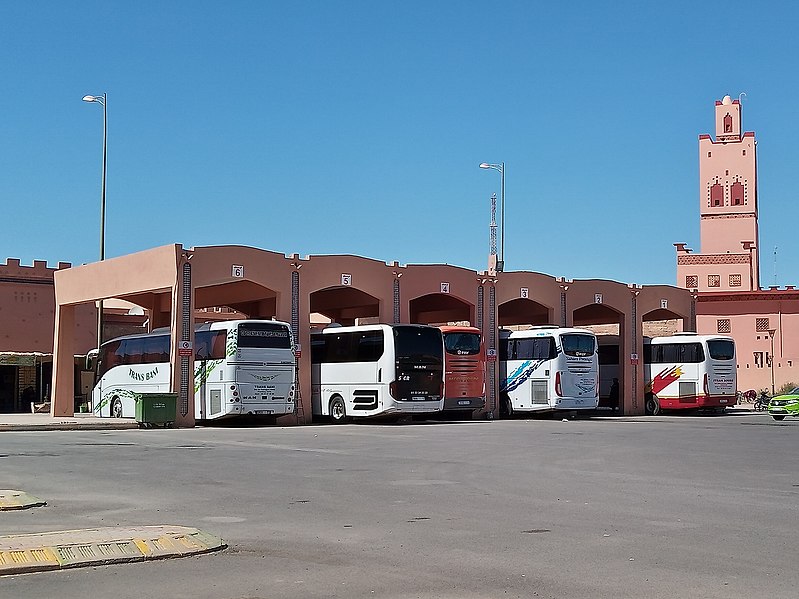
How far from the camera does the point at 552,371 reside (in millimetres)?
39375

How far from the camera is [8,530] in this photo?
10.1m

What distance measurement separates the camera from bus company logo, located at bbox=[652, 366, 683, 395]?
150 feet


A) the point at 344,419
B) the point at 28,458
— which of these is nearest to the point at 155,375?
the point at 344,419

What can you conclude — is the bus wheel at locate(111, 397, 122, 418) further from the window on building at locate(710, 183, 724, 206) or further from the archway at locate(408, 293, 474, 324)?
the window on building at locate(710, 183, 724, 206)

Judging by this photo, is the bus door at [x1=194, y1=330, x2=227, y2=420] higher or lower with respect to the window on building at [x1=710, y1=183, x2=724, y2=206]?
lower

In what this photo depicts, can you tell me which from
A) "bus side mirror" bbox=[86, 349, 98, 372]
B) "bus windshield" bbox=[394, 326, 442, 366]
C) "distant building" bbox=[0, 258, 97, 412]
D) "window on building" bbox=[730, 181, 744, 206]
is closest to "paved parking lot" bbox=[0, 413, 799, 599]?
"bus windshield" bbox=[394, 326, 442, 366]

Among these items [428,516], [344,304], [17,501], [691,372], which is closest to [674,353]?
[691,372]

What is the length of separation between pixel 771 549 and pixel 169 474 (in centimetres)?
933

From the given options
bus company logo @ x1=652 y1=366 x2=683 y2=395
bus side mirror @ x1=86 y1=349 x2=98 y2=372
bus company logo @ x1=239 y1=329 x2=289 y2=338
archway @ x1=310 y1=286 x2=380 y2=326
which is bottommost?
bus company logo @ x1=652 y1=366 x2=683 y2=395

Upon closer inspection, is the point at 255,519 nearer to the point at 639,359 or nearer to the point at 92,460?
the point at 92,460

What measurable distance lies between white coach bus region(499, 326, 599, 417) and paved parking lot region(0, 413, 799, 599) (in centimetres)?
1613

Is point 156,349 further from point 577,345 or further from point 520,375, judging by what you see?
point 577,345

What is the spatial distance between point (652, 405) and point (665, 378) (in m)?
1.68

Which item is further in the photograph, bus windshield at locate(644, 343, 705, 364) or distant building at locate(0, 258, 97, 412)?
distant building at locate(0, 258, 97, 412)
